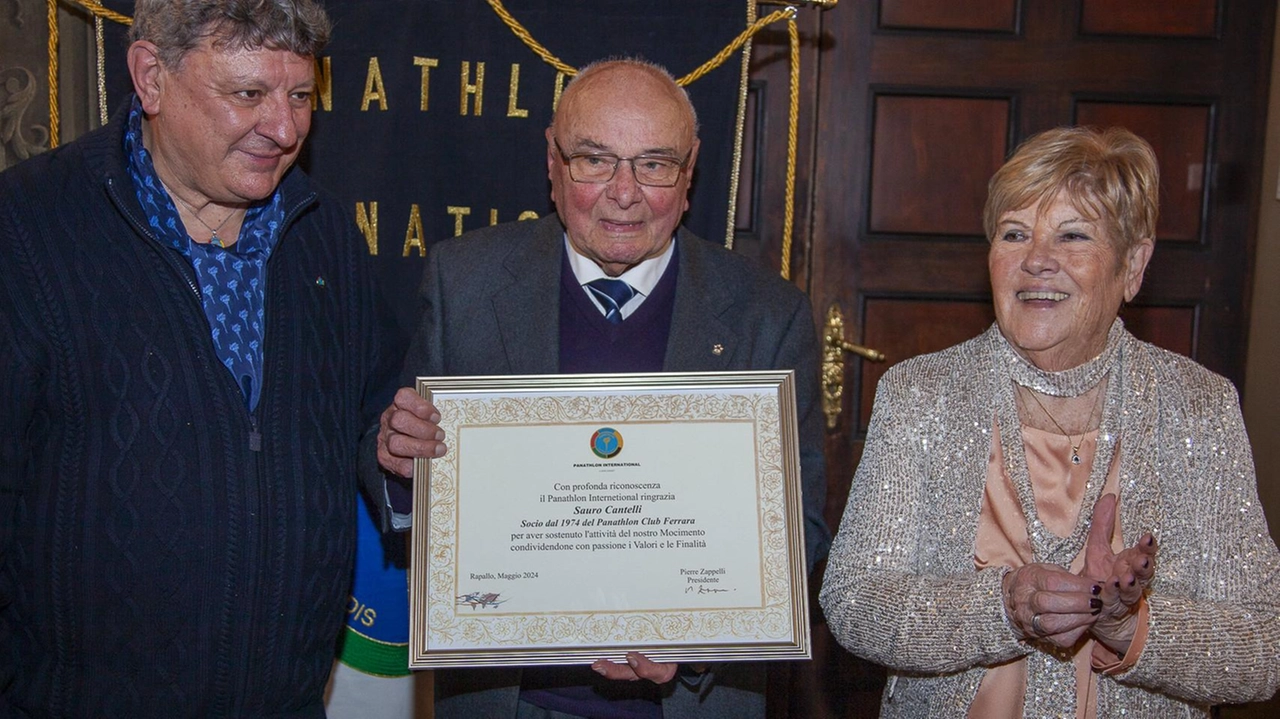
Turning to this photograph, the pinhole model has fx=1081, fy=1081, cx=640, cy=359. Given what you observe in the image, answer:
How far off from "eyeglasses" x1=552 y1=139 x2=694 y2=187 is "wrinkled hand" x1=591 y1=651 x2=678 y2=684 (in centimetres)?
94

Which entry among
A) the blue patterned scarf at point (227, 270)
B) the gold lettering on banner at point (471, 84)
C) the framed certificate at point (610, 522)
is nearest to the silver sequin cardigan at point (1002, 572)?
the framed certificate at point (610, 522)

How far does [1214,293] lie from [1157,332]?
0.79 feet

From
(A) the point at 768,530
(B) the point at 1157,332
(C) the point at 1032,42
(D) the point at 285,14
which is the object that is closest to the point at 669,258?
(A) the point at 768,530

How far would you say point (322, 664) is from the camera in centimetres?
219

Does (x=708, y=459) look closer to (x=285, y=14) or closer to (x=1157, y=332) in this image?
(x=285, y=14)

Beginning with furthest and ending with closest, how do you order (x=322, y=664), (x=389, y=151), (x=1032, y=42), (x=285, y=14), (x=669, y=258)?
(x=1032, y=42) → (x=389, y=151) → (x=669, y=258) → (x=322, y=664) → (x=285, y=14)

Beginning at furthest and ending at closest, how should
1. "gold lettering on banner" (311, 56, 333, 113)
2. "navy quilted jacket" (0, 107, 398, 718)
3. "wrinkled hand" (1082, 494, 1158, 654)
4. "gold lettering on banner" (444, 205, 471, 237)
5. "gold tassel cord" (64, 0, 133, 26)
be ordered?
"gold lettering on banner" (444, 205, 471, 237) < "gold lettering on banner" (311, 56, 333, 113) < "gold tassel cord" (64, 0, 133, 26) < "navy quilted jacket" (0, 107, 398, 718) < "wrinkled hand" (1082, 494, 1158, 654)

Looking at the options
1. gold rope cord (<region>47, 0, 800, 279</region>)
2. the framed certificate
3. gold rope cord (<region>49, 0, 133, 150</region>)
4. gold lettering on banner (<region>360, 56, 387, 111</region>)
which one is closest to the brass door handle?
gold rope cord (<region>47, 0, 800, 279</region>)

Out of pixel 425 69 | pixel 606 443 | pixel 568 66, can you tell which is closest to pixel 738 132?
pixel 568 66

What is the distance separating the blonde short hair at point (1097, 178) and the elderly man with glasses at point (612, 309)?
53 cm

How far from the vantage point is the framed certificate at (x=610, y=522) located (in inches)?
75.9

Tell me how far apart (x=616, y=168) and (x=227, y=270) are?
2.60 feet

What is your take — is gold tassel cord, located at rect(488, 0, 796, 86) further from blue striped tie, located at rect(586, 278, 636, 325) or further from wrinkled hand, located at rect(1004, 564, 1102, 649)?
wrinkled hand, located at rect(1004, 564, 1102, 649)

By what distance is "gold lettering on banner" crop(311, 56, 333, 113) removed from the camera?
298cm
